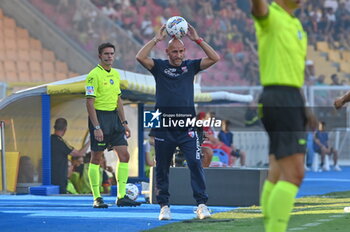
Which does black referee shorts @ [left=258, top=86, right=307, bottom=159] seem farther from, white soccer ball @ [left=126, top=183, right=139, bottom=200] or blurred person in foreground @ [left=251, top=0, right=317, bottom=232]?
white soccer ball @ [left=126, top=183, right=139, bottom=200]

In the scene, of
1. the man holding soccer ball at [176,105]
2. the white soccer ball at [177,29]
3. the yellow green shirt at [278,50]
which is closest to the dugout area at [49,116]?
the white soccer ball at [177,29]

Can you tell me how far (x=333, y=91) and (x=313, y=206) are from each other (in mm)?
15316

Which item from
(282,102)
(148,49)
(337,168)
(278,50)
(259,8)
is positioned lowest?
(337,168)

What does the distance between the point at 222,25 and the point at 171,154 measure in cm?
1924

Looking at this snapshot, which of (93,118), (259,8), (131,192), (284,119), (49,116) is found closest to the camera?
(259,8)

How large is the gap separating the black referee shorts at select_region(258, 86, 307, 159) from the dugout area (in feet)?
29.6

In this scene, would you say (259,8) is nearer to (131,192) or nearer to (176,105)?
(176,105)

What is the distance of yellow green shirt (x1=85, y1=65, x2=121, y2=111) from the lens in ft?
39.2

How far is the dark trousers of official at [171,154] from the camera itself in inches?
394

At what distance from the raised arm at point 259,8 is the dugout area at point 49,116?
9.13 meters

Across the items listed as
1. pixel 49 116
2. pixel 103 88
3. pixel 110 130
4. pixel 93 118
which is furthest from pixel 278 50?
pixel 49 116

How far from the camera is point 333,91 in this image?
27.0m

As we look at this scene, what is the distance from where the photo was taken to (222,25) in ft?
95.0

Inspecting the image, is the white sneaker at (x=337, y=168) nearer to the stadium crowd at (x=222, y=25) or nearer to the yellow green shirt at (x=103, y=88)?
the stadium crowd at (x=222, y=25)
